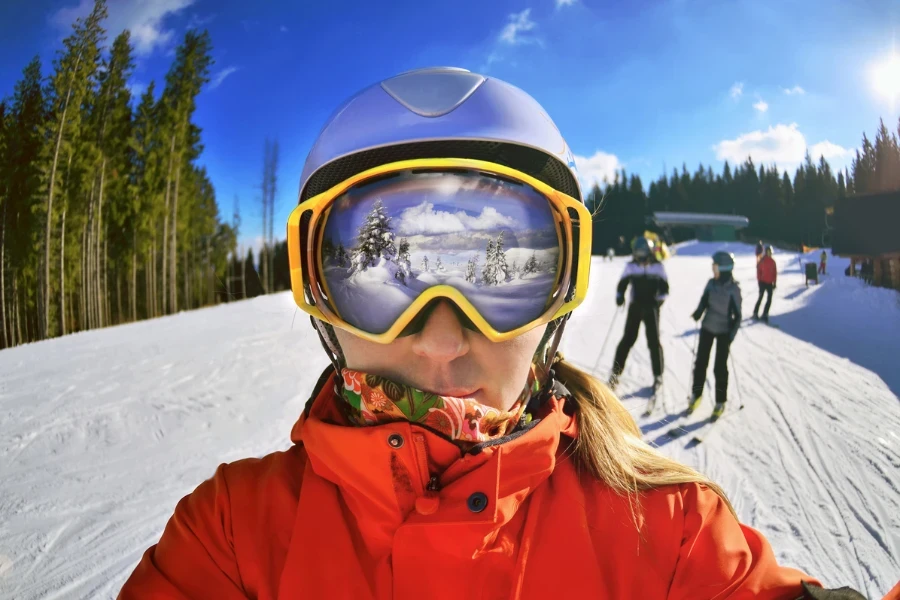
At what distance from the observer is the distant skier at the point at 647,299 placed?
18.6ft

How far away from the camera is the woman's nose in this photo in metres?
1.05

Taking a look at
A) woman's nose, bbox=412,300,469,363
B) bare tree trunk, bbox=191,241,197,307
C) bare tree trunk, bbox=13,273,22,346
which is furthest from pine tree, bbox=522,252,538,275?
bare tree trunk, bbox=191,241,197,307

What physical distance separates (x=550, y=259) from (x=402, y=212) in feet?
1.48

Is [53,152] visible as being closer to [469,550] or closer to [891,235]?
[469,550]

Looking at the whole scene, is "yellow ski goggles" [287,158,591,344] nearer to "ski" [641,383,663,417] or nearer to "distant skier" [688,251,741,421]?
"ski" [641,383,663,417]

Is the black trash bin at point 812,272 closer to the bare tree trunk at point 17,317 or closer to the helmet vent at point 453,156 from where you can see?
the helmet vent at point 453,156

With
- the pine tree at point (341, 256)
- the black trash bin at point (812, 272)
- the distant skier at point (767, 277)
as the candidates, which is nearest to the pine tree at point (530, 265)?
the pine tree at point (341, 256)

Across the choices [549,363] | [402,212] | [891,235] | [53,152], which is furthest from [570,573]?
[53,152]

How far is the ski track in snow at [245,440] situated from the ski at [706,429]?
91mm

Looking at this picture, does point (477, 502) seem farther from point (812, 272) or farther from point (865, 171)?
point (812, 272)

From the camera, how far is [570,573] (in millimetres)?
956

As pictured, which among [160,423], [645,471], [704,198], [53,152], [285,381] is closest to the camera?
[645,471]

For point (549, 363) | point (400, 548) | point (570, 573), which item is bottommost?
point (570, 573)

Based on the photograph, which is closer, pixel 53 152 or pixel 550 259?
pixel 550 259
